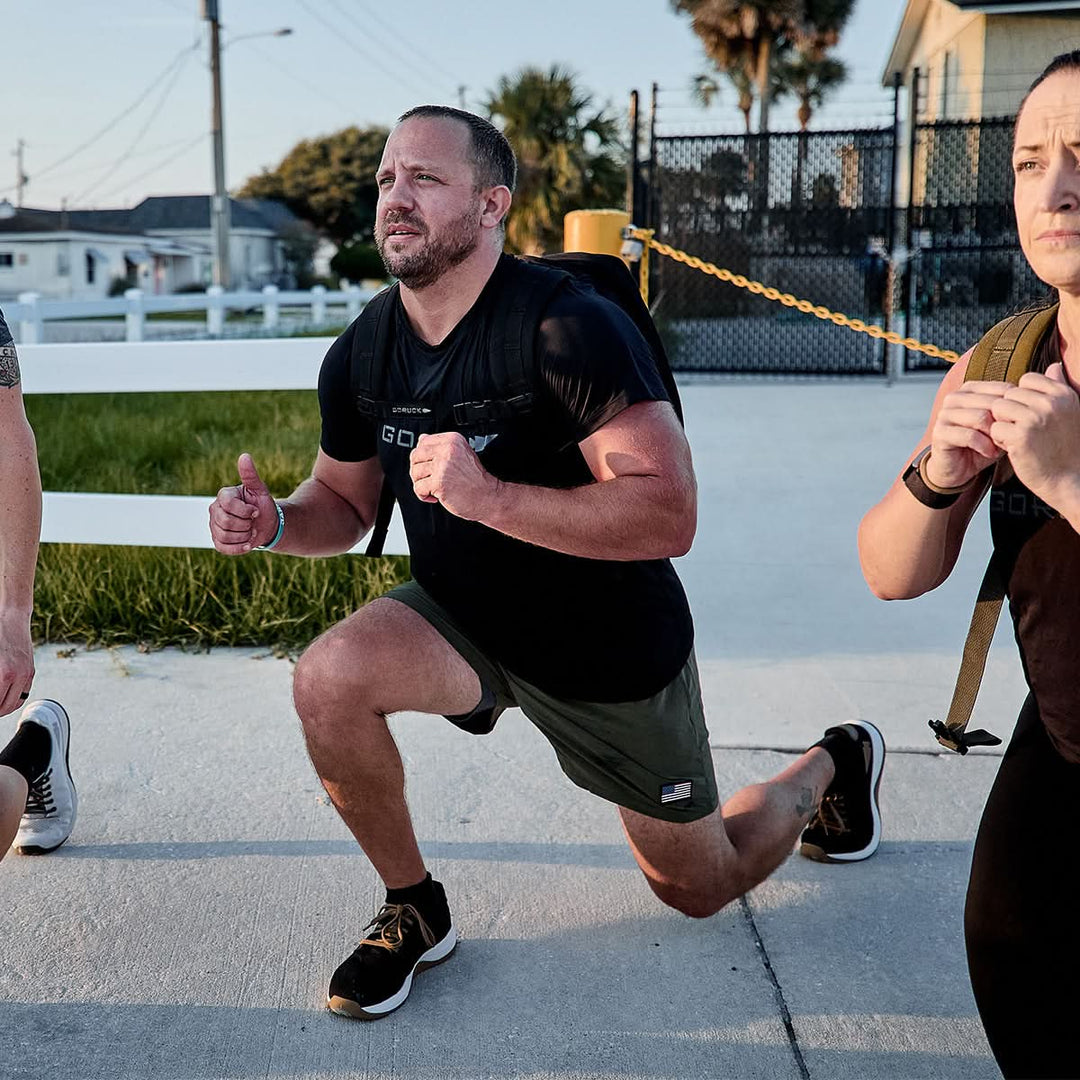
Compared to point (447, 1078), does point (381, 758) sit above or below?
above

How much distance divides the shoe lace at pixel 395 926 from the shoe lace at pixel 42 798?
952mm

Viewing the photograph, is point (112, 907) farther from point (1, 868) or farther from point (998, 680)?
point (998, 680)

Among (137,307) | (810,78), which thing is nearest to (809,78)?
(810,78)

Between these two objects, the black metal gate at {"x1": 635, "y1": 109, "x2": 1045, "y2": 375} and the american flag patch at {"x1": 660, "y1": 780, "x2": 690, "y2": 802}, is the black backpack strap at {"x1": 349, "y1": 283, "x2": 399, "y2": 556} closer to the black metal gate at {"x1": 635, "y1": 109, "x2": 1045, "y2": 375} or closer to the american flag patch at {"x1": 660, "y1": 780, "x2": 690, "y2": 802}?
the american flag patch at {"x1": 660, "y1": 780, "x2": 690, "y2": 802}

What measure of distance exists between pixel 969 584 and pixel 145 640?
3.35 metres

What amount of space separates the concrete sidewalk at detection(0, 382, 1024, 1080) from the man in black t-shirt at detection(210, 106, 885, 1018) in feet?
0.53

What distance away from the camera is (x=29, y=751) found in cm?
311

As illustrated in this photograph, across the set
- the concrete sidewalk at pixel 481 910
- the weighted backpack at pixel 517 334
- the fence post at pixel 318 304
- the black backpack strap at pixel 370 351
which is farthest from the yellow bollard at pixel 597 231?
the fence post at pixel 318 304

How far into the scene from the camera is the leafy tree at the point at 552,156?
24.7m

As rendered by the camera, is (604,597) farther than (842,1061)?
Yes

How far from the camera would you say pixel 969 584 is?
18.4 ft

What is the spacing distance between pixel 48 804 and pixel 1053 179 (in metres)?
2.55

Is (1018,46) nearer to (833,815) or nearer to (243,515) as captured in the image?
(833,815)

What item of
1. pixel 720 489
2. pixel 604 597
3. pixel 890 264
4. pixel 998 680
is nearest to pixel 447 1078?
pixel 604 597
